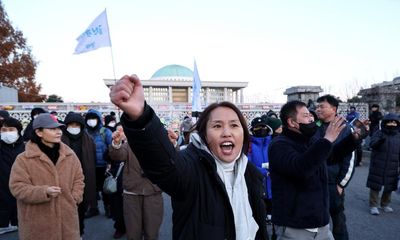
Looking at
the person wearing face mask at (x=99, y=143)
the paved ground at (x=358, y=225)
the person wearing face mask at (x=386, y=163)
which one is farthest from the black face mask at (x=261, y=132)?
the person wearing face mask at (x=99, y=143)

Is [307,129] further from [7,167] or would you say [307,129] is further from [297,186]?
[7,167]

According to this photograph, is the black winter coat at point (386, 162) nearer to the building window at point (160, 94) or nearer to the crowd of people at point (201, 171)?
the crowd of people at point (201, 171)

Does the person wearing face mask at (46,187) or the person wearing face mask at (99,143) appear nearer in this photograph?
the person wearing face mask at (46,187)

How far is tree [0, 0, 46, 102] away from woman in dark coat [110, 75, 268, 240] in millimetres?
25189

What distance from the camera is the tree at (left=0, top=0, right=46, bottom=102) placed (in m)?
21.8

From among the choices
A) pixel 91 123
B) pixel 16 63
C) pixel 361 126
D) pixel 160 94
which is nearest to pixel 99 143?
pixel 91 123

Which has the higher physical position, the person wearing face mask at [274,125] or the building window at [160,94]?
the building window at [160,94]

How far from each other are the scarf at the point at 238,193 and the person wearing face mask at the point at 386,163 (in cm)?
520

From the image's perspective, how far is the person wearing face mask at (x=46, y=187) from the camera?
9.75 ft

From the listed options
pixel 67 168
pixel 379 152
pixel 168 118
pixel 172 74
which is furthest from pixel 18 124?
pixel 172 74

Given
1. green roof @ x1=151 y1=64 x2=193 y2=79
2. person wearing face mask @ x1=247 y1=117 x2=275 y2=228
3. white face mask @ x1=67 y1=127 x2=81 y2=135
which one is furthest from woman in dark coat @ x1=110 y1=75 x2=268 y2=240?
green roof @ x1=151 y1=64 x2=193 y2=79

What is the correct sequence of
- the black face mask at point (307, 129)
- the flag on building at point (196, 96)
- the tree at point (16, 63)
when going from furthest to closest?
the tree at point (16, 63) → the flag on building at point (196, 96) → the black face mask at point (307, 129)

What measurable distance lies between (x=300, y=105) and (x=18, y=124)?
4496 mm

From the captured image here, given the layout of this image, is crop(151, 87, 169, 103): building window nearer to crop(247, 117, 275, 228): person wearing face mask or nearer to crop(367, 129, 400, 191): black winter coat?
crop(367, 129, 400, 191): black winter coat
